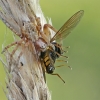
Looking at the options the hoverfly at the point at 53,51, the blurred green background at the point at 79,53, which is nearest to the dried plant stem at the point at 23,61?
the hoverfly at the point at 53,51

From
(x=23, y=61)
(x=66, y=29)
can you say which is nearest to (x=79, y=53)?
(x=66, y=29)

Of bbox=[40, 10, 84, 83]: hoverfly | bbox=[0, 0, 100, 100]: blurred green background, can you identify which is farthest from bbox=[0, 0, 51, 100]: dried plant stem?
bbox=[0, 0, 100, 100]: blurred green background

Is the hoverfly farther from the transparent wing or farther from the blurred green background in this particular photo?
the blurred green background

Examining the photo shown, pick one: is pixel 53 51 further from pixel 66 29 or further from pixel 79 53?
pixel 79 53

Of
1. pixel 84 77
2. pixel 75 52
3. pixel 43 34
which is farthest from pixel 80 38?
pixel 43 34

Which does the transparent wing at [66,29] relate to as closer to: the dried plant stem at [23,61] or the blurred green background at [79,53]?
the dried plant stem at [23,61]

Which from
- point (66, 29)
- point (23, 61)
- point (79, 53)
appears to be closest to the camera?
point (23, 61)

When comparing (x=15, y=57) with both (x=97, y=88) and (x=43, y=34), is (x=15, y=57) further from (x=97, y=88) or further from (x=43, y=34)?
(x=97, y=88)

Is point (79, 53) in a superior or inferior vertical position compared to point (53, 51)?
superior
